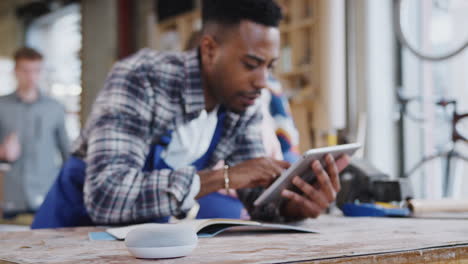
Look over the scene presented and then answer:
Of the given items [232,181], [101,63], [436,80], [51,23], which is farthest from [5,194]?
[51,23]

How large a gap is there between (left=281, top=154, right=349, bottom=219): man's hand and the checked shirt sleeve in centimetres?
28

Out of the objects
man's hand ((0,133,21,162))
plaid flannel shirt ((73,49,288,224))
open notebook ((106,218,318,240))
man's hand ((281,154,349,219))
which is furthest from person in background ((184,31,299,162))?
man's hand ((0,133,21,162))

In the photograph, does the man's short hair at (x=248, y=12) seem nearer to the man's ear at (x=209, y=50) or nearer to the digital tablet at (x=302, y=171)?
the man's ear at (x=209, y=50)

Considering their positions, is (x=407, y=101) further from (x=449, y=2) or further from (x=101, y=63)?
(x=101, y=63)

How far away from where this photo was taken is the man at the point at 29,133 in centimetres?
459

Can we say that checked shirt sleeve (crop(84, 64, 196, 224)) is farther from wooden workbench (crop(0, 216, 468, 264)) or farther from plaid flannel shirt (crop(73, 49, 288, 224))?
wooden workbench (crop(0, 216, 468, 264))

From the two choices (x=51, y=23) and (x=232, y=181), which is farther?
(x=51, y=23)

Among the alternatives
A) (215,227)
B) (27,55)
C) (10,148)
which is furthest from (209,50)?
(27,55)

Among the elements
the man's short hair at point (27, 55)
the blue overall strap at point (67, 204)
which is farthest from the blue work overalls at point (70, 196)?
the man's short hair at point (27, 55)

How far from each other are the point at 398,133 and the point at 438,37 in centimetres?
77

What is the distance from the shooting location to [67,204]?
1597mm

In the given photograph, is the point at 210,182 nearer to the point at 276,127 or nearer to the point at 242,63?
the point at 242,63

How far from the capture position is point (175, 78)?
1.65 meters

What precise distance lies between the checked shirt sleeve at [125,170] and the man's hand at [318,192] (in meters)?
0.28
